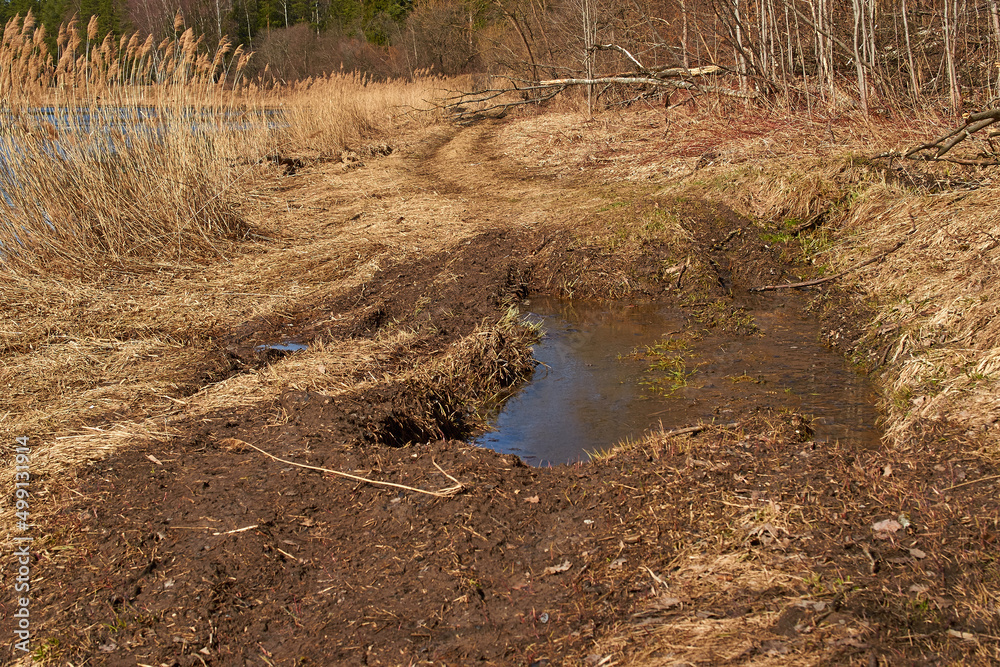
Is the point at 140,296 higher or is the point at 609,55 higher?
the point at 609,55

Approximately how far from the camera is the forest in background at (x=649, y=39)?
26.6ft

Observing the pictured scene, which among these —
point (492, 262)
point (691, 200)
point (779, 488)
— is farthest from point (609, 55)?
point (779, 488)

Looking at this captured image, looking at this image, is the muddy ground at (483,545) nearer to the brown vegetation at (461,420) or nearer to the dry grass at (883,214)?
the brown vegetation at (461,420)

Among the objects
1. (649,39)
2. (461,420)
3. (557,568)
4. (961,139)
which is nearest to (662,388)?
(461,420)

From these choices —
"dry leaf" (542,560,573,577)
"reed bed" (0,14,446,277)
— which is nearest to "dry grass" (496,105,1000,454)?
"dry leaf" (542,560,573,577)

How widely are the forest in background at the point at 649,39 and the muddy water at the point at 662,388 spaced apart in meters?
2.97

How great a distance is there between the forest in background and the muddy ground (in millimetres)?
4610

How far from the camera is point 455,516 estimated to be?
3229mm

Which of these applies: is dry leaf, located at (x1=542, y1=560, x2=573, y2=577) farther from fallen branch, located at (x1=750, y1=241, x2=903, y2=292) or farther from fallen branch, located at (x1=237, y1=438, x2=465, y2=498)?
fallen branch, located at (x1=750, y1=241, x2=903, y2=292)

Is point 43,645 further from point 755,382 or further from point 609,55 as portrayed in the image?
point 609,55

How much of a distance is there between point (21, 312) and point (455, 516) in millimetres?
4664

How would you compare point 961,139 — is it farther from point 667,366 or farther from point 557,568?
point 557,568

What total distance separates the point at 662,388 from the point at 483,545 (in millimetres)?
2136

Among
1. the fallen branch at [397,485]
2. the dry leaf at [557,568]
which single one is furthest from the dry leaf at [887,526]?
the fallen branch at [397,485]
